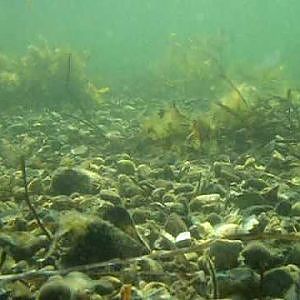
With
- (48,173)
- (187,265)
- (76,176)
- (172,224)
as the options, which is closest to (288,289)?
(187,265)

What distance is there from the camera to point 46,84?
39.5 feet

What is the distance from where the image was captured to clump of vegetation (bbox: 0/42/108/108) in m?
11.7

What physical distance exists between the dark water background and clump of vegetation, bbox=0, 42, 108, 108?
141cm

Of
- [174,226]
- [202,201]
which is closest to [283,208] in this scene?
[202,201]

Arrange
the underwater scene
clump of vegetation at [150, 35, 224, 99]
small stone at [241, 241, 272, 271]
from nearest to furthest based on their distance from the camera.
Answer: the underwater scene → small stone at [241, 241, 272, 271] → clump of vegetation at [150, 35, 224, 99]

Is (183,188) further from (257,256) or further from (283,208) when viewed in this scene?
(257,256)

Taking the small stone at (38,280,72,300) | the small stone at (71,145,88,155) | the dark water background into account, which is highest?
the dark water background

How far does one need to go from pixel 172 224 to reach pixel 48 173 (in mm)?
2320

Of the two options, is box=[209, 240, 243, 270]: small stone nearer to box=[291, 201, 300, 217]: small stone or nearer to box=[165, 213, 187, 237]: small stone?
box=[165, 213, 187, 237]: small stone

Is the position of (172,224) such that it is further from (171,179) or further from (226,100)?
(226,100)

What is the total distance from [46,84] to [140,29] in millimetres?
54749

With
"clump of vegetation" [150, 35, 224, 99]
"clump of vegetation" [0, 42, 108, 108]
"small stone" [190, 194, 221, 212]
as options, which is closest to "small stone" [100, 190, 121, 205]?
"small stone" [190, 194, 221, 212]

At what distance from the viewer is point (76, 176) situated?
169 inches

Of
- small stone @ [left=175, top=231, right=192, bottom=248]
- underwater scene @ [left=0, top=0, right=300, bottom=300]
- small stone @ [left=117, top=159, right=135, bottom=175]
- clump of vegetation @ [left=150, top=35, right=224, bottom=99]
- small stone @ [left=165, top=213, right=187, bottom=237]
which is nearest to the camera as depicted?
underwater scene @ [left=0, top=0, right=300, bottom=300]
